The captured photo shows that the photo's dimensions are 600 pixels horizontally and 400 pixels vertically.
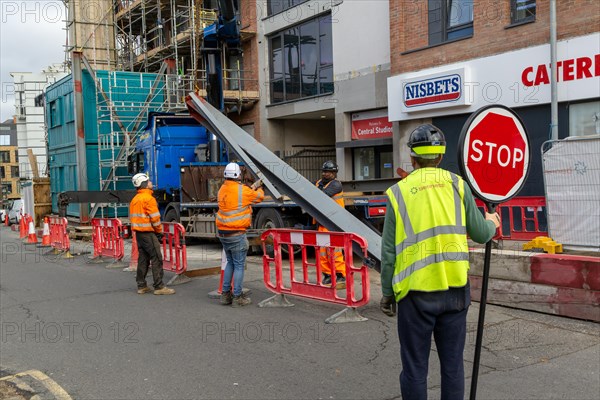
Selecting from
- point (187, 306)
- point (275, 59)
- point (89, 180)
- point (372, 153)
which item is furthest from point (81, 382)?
point (275, 59)

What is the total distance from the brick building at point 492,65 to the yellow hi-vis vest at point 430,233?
989cm

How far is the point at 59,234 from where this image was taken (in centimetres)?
1623

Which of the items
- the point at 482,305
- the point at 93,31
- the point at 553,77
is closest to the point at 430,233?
the point at 482,305

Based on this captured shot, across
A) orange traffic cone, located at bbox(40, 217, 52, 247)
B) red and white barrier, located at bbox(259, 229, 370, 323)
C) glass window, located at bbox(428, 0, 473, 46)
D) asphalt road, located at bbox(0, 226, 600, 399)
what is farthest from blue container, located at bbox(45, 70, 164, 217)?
red and white barrier, located at bbox(259, 229, 370, 323)

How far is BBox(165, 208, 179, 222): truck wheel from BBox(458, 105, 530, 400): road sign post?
1388 cm

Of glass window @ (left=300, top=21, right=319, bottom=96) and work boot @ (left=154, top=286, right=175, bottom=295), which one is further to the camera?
glass window @ (left=300, top=21, right=319, bottom=96)

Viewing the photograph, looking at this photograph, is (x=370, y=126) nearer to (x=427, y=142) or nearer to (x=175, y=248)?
(x=175, y=248)

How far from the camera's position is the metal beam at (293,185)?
26.9ft

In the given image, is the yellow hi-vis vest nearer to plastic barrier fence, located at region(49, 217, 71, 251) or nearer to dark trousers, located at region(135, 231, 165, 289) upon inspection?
dark trousers, located at region(135, 231, 165, 289)

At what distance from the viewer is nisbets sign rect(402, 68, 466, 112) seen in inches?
594

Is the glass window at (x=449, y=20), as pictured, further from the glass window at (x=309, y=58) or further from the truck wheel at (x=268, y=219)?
the truck wheel at (x=268, y=219)

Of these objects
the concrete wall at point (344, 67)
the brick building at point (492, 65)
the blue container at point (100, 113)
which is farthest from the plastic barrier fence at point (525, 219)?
the blue container at point (100, 113)

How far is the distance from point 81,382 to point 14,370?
3.11ft

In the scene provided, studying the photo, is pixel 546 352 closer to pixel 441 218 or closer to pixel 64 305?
pixel 441 218
